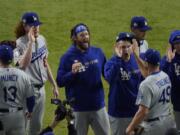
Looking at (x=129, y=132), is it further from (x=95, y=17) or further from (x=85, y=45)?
(x=95, y=17)

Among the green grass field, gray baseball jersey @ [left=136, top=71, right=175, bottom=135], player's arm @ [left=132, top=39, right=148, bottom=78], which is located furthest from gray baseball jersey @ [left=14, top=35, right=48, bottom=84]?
the green grass field

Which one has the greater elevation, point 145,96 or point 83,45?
point 83,45

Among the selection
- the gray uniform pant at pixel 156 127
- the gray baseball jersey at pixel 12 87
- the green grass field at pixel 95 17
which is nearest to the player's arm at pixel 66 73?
the gray baseball jersey at pixel 12 87

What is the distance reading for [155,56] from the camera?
6.44m

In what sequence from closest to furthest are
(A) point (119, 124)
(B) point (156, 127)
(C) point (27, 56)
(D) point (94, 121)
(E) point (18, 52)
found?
(B) point (156, 127)
(A) point (119, 124)
(D) point (94, 121)
(C) point (27, 56)
(E) point (18, 52)

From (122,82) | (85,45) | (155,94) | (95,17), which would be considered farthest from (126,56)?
(95,17)

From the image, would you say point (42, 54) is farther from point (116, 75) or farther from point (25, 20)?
point (116, 75)

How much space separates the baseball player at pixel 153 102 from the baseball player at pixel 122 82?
1.71 feet

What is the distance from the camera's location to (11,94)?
6.78 m

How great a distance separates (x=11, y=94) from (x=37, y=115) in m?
1.12

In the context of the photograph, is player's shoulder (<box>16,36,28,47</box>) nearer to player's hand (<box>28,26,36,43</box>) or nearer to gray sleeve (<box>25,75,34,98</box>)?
player's hand (<box>28,26,36,43</box>)

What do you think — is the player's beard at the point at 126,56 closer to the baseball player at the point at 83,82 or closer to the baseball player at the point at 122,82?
the baseball player at the point at 122,82

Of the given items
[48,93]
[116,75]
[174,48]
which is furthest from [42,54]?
[48,93]

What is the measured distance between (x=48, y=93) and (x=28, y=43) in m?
2.89
